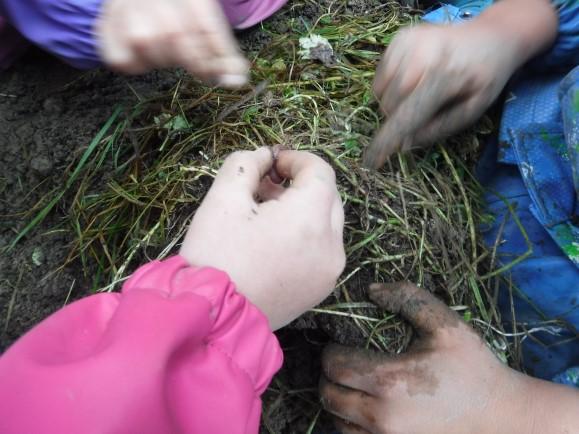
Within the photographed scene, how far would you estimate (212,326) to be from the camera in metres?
0.60

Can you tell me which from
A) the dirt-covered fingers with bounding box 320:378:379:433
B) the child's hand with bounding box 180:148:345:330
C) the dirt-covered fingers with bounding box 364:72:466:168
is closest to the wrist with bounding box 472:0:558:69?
the dirt-covered fingers with bounding box 364:72:466:168

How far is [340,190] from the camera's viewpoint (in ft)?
3.14

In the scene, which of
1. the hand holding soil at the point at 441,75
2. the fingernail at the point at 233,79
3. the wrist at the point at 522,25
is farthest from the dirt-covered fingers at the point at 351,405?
the wrist at the point at 522,25

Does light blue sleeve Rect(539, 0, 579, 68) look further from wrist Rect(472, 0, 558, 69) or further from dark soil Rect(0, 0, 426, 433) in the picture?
dark soil Rect(0, 0, 426, 433)

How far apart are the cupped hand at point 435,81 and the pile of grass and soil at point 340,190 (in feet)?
0.28

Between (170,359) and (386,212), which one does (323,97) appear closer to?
(386,212)

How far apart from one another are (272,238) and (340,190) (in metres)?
0.29

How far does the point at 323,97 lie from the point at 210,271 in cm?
57

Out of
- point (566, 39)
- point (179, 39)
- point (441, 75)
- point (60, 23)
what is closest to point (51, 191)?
point (60, 23)

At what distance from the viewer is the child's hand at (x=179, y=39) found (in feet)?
2.42

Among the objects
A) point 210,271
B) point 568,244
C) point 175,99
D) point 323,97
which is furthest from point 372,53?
point 210,271

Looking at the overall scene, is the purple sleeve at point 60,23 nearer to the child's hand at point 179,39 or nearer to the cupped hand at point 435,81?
the child's hand at point 179,39

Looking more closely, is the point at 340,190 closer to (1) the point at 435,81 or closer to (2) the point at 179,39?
(1) the point at 435,81

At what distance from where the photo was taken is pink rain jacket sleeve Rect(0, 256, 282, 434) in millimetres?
460
